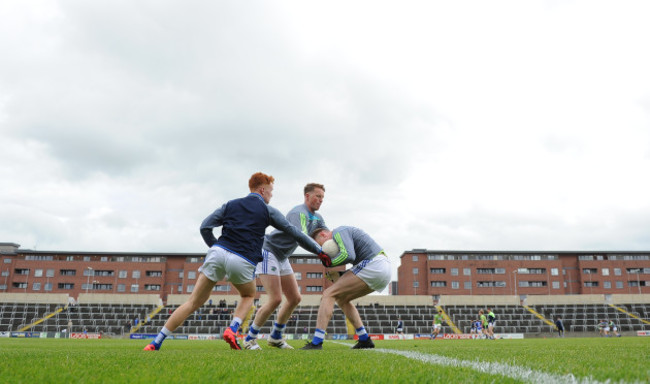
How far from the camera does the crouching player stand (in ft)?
18.8

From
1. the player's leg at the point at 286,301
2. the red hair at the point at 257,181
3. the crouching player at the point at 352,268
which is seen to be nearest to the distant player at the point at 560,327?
the player's leg at the point at 286,301

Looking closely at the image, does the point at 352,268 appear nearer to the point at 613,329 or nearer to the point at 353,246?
the point at 353,246

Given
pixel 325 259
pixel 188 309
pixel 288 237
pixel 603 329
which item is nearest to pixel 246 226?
pixel 325 259

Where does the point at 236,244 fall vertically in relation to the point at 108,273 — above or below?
below

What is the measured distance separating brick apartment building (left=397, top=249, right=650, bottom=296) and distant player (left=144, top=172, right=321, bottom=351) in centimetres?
6892

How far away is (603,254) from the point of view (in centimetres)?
7419

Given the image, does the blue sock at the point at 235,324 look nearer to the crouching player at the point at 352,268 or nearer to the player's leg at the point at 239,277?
the player's leg at the point at 239,277

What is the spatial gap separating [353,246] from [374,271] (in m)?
0.44

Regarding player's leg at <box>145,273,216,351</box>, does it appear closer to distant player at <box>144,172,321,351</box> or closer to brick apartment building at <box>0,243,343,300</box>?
distant player at <box>144,172,321,351</box>

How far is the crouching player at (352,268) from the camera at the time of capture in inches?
225

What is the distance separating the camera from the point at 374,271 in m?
5.91

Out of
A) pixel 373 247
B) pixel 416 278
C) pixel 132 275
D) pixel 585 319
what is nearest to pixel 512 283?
pixel 416 278

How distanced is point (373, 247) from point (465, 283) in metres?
69.9

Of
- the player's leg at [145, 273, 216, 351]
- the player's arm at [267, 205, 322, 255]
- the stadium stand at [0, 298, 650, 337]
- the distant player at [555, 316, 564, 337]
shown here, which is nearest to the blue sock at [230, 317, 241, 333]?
the player's leg at [145, 273, 216, 351]
